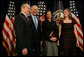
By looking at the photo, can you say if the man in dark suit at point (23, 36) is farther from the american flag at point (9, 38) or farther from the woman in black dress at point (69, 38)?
the american flag at point (9, 38)

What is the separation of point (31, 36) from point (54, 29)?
1224 mm

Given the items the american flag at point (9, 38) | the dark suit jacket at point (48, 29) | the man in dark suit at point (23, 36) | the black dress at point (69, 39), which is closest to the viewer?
the man in dark suit at point (23, 36)

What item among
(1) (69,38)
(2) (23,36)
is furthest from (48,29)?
(2) (23,36)

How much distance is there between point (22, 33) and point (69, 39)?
1529 mm

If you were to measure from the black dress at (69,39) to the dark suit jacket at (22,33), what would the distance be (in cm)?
125

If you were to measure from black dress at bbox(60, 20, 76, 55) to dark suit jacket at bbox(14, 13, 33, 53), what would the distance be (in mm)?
1252

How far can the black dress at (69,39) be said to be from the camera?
11.1ft

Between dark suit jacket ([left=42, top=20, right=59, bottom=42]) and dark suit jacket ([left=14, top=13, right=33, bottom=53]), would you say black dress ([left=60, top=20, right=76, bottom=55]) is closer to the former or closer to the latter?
dark suit jacket ([left=42, top=20, right=59, bottom=42])

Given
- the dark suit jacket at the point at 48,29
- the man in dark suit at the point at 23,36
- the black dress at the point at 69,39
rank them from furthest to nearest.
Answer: the dark suit jacket at the point at 48,29
the black dress at the point at 69,39
the man in dark suit at the point at 23,36

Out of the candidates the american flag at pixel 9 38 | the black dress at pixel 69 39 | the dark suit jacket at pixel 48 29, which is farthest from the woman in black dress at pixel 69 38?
the american flag at pixel 9 38

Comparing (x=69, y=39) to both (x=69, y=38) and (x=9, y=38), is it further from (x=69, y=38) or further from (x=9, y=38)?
(x=9, y=38)

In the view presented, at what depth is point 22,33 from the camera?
95.0 inches

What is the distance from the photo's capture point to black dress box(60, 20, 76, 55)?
3.38 meters

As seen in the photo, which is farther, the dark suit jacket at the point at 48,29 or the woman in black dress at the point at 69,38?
the dark suit jacket at the point at 48,29
